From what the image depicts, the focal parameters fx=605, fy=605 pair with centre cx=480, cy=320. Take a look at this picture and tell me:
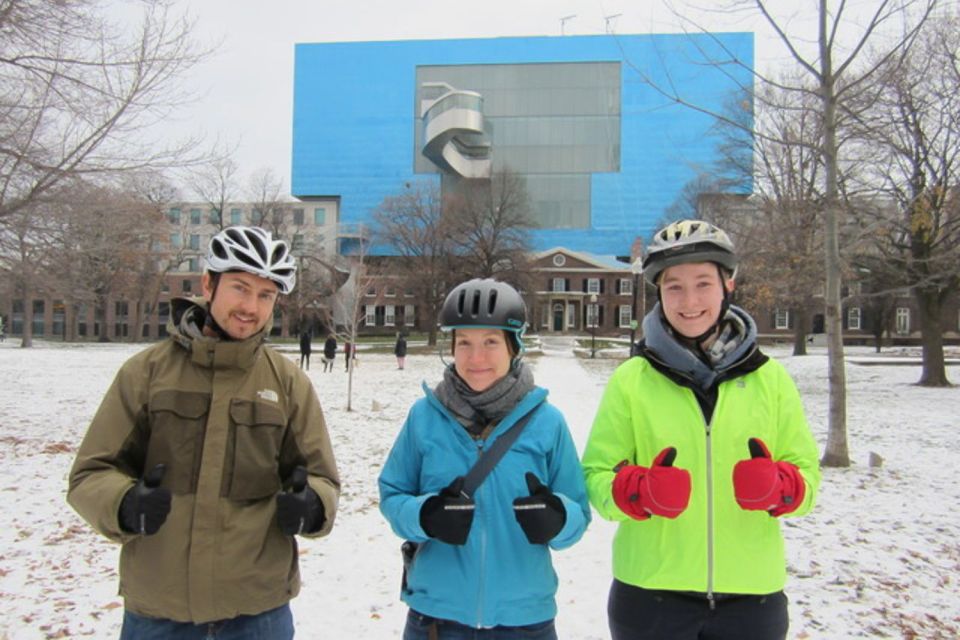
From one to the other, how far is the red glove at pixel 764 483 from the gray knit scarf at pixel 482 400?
2.69ft

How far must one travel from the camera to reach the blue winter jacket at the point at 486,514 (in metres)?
2.15

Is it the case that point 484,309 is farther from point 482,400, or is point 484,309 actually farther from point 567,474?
point 567,474

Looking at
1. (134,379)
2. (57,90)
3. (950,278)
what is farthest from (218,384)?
(950,278)

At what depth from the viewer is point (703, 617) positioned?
2205mm

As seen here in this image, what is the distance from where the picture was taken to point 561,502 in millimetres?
2104

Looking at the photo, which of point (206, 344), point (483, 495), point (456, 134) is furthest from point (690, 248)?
point (456, 134)

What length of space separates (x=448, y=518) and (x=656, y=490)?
2.33 feet

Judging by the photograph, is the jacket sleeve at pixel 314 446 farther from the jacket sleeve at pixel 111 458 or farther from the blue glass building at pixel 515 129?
the blue glass building at pixel 515 129

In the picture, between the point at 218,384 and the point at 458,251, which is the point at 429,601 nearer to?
the point at 218,384

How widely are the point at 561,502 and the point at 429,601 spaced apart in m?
0.61

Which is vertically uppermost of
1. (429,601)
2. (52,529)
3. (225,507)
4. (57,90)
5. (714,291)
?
(57,90)

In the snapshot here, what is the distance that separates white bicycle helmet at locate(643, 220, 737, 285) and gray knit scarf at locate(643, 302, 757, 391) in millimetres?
213

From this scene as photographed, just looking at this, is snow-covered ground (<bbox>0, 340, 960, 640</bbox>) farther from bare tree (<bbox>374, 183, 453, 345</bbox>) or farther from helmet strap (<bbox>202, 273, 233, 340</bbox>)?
bare tree (<bbox>374, 183, 453, 345</bbox>)

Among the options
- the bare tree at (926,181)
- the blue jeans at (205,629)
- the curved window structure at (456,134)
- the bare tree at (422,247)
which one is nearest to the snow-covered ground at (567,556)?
the blue jeans at (205,629)
